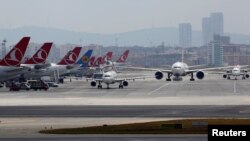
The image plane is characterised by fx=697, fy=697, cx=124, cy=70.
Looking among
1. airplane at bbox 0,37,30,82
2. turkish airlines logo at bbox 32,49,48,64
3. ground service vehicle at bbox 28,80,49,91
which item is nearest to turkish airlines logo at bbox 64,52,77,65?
turkish airlines logo at bbox 32,49,48,64

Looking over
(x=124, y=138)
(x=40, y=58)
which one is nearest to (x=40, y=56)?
(x=40, y=58)

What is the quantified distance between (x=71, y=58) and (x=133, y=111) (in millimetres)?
108177

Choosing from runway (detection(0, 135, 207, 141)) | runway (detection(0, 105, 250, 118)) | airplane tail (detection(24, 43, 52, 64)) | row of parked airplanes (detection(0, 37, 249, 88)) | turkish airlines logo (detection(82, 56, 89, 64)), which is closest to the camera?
runway (detection(0, 135, 207, 141))

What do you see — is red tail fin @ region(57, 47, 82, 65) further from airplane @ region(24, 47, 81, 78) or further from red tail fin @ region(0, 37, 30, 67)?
red tail fin @ region(0, 37, 30, 67)

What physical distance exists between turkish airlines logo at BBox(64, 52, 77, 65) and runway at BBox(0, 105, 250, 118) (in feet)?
321

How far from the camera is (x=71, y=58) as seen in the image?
170 metres

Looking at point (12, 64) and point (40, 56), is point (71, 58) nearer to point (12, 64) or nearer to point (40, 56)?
point (40, 56)

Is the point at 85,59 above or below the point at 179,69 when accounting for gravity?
above

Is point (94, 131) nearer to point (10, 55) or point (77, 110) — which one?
point (77, 110)

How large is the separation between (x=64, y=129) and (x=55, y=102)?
33.5 meters

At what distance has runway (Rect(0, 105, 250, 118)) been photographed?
190 feet

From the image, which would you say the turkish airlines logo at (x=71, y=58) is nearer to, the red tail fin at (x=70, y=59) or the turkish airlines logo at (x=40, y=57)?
the red tail fin at (x=70, y=59)

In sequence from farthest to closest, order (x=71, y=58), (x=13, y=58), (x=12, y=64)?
(x=71, y=58), (x=13, y=58), (x=12, y=64)

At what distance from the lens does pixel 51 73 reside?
153750mm
